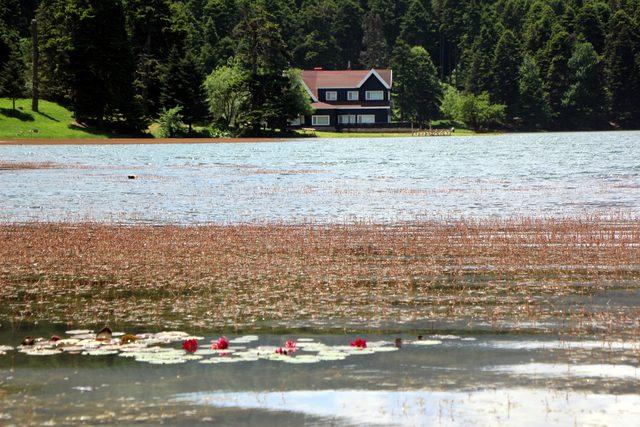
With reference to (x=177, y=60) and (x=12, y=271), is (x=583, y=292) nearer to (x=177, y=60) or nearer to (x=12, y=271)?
(x=12, y=271)

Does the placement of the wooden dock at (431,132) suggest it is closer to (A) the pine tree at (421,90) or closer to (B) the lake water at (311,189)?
(A) the pine tree at (421,90)

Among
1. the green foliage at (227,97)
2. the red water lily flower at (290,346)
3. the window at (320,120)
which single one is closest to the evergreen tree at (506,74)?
the window at (320,120)

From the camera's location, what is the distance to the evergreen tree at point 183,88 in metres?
121

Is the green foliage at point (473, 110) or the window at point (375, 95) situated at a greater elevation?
the window at point (375, 95)

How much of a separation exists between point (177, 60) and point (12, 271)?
106448mm

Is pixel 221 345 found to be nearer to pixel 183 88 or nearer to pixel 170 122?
pixel 170 122

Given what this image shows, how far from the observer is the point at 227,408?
955 centimetres

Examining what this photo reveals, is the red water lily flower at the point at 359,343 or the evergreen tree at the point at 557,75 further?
the evergreen tree at the point at 557,75

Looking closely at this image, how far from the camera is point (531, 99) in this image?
183625 mm

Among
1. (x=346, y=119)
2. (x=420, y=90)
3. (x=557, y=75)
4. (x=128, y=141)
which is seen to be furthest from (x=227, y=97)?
(x=557, y=75)

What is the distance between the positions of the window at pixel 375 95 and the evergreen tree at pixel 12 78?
66825 millimetres

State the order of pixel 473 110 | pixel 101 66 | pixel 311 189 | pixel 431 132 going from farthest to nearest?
pixel 473 110
pixel 431 132
pixel 101 66
pixel 311 189

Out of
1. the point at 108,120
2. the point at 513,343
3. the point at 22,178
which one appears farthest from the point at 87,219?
the point at 108,120

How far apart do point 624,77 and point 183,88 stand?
103001mm
